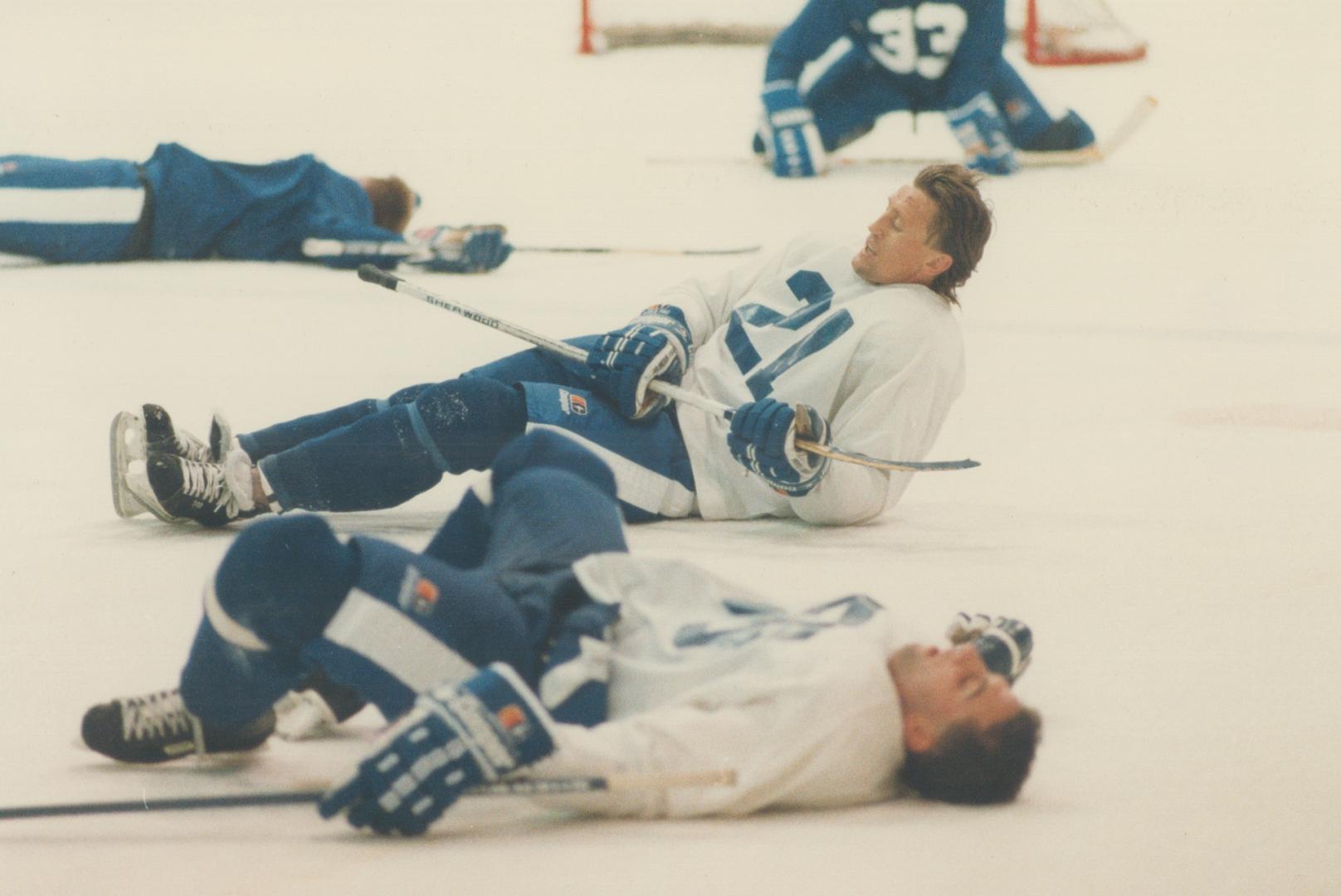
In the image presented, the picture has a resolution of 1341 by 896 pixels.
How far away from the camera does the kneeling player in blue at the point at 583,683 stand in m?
1.44

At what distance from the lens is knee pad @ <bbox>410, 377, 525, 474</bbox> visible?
2492mm

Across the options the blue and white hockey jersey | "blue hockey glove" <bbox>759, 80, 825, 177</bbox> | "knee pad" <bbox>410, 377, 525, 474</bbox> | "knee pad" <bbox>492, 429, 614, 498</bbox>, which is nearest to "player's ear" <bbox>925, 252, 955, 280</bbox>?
"knee pad" <bbox>410, 377, 525, 474</bbox>

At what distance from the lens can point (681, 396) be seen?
103 inches

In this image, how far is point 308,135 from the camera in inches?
262

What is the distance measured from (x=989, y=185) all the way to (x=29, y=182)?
9.85 ft

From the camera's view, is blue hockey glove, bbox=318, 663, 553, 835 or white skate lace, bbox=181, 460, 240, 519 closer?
blue hockey glove, bbox=318, 663, 553, 835

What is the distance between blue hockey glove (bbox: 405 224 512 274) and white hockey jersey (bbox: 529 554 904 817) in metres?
3.22

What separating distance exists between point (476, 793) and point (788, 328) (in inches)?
53.0

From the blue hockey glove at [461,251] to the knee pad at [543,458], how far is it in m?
3.02

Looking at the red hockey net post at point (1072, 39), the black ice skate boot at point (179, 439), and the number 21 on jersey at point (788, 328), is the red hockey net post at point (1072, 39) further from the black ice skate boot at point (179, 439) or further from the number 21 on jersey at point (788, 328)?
the black ice skate boot at point (179, 439)

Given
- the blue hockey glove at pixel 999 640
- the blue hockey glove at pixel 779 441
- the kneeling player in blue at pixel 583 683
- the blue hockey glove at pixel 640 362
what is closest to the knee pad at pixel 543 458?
the kneeling player in blue at pixel 583 683

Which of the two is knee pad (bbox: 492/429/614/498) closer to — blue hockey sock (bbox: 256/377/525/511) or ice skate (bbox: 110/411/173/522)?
blue hockey sock (bbox: 256/377/525/511)

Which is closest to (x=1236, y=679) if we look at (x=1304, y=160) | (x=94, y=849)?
(x=94, y=849)

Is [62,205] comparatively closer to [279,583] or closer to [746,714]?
[279,583]
